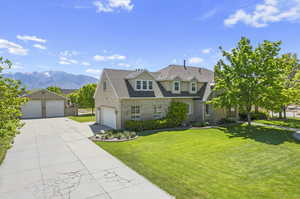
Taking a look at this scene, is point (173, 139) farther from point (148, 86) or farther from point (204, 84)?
point (204, 84)

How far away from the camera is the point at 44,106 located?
31.7m

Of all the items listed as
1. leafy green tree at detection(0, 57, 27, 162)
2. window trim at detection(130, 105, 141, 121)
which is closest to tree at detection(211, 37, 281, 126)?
window trim at detection(130, 105, 141, 121)

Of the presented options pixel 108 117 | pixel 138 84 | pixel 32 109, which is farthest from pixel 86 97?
pixel 138 84

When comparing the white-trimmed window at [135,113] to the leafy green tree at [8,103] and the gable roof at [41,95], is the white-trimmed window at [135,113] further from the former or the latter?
the gable roof at [41,95]

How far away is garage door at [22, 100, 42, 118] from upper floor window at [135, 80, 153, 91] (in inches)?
911

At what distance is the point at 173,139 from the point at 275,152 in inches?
266

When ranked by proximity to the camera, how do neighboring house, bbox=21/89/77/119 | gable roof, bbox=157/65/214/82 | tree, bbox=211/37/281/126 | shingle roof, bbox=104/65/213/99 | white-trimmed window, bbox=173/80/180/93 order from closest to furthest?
tree, bbox=211/37/281/126 < shingle roof, bbox=104/65/213/99 < white-trimmed window, bbox=173/80/180/93 < gable roof, bbox=157/65/214/82 < neighboring house, bbox=21/89/77/119

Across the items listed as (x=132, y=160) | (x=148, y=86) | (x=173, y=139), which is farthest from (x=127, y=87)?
(x=132, y=160)

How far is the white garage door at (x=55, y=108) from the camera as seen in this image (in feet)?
105

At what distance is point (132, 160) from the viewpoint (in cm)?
923

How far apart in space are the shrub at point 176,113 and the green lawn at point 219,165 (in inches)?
234

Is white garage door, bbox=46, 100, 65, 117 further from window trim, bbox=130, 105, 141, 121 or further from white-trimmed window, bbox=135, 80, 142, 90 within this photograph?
window trim, bbox=130, 105, 141, 121

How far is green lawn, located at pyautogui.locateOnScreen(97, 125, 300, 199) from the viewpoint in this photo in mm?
6031

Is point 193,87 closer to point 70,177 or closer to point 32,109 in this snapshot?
point 70,177
